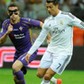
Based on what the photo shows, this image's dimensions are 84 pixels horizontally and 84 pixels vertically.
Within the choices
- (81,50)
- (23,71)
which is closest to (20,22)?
(23,71)

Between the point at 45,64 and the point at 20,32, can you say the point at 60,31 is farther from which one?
the point at 20,32

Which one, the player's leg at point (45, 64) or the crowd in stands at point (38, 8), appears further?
the crowd in stands at point (38, 8)

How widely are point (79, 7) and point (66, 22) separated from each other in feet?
25.1

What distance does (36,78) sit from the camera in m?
15.4

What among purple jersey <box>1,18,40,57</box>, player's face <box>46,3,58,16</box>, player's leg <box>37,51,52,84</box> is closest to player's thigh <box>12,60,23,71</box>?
purple jersey <box>1,18,40,57</box>

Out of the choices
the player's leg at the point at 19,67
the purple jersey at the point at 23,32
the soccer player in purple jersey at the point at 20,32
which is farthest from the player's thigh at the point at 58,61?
the purple jersey at the point at 23,32

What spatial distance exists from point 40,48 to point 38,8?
1.64 meters

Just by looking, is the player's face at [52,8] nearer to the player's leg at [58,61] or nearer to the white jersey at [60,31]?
the white jersey at [60,31]

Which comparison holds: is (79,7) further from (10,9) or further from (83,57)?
(10,9)

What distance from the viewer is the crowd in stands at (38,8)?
18219 millimetres

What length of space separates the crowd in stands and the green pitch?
6.61 ft

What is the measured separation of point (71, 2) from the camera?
1898 cm

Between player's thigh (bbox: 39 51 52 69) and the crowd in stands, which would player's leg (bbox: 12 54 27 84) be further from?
the crowd in stands

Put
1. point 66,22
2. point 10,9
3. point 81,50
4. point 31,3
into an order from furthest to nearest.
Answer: point 31,3 < point 81,50 < point 10,9 < point 66,22
